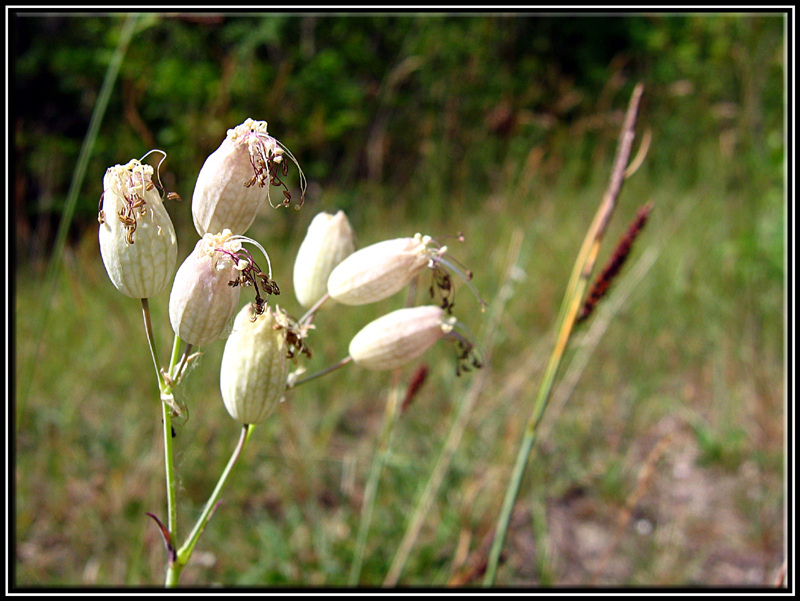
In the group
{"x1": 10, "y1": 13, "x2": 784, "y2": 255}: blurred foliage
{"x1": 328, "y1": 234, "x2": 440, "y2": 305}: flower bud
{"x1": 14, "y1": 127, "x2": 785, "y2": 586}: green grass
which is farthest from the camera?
{"x1": 10, "y1": 13, "x2": 784, "y2": 255}: blurred foliage

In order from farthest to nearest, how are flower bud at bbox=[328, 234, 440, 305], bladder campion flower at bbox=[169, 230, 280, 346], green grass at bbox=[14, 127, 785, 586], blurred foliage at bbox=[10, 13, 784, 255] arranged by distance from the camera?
blurred foliage at bbox=[10, 13, 784, 255], green grass at bbox=[14, 127, 785, 586], flower bud at bbox=[328, 234, 440, 305], bladder campion flower at bbox=[169, 230, 280, 346]

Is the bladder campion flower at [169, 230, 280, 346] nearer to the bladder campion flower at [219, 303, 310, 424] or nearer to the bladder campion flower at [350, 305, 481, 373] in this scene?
the bladder campion flower at [219, 303, 310, 424]

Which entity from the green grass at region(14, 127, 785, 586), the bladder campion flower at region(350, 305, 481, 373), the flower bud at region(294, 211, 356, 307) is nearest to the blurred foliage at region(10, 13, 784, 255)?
the green grass at region(14, 127, 785, 586)

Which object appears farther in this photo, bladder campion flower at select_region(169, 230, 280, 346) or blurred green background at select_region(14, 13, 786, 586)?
blurred green background at select_region(14, 13, 786, 586)

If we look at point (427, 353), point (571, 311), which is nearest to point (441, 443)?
point (427, 353)

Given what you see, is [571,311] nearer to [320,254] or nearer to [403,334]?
[403,334]

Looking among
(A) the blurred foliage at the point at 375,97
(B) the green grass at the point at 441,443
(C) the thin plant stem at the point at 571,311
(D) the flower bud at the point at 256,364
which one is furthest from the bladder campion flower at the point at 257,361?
(A) the blurred foliage at the point at 375,97

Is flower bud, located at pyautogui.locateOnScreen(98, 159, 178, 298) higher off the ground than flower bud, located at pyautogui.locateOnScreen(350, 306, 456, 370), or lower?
higher
